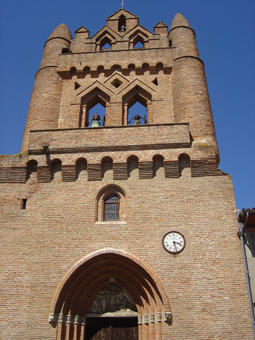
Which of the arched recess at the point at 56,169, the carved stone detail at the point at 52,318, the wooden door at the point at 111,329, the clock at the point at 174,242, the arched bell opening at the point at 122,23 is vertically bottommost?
the wooden door at the point at 111,329

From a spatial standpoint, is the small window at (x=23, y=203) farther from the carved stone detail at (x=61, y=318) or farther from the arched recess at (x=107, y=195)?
the carved stone detail at (x=61, y=318)

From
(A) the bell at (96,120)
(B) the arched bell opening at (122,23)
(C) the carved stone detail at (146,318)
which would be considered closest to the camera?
(C) the carved stone detail at (146,318)

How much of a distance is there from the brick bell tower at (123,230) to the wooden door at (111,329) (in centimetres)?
3

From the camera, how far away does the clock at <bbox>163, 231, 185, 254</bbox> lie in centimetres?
951

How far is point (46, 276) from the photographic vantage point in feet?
30.8

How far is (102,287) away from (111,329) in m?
1.16

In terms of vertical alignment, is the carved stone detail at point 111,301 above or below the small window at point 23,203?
below

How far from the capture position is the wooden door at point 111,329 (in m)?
9.70

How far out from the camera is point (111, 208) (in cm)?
1050

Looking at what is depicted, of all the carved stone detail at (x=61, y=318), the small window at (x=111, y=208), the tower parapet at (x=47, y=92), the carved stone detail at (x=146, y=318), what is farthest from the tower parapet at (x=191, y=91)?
the carved stone detail at (x=61, y=318)

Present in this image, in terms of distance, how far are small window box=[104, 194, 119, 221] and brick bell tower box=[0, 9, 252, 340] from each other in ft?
0.10

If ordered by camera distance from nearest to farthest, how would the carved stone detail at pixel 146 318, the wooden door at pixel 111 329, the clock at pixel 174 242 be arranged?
the carved stone detail at pixel 146 318
the clock at pixel 174 242
the wooden door at pixel 111 329

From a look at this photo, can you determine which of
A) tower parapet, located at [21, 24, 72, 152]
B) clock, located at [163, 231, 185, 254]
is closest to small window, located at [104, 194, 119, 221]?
clock, located at [163, 231, 185, 254]

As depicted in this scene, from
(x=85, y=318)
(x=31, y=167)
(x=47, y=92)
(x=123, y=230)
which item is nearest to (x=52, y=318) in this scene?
(x=85, y=318)
